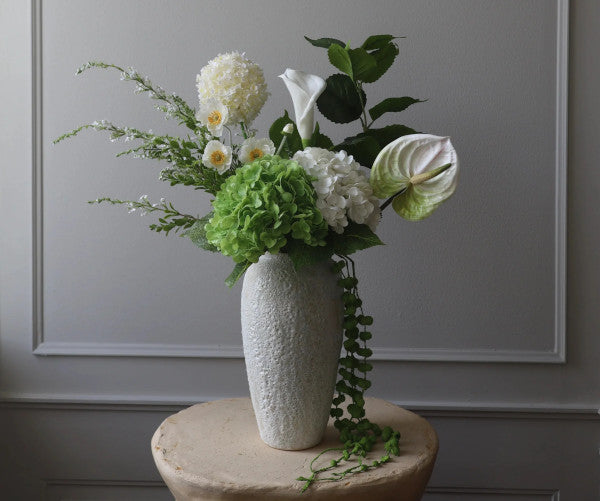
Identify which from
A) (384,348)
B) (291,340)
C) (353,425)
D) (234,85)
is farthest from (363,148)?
(384,348)

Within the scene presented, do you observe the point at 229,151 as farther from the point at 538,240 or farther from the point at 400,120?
the point at 538,240

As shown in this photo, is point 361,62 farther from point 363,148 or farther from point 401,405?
point 401,405

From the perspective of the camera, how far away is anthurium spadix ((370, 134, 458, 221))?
1.09m

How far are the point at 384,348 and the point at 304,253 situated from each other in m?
0.69

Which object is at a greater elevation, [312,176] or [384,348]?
[312,176]

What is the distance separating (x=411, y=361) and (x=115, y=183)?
2.92 ft

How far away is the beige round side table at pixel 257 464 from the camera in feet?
3.53

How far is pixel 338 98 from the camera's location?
1.24m

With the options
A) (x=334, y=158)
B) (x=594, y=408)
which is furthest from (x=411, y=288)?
(x=334, y=158)

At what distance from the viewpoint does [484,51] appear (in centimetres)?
165

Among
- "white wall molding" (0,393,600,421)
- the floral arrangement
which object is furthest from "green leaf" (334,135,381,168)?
"white wall molding" (0,393,600,421)

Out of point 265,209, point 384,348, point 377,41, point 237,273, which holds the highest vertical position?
point 377,41

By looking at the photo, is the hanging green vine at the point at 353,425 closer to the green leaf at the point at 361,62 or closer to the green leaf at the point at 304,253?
the green leaf at the point at 304,253

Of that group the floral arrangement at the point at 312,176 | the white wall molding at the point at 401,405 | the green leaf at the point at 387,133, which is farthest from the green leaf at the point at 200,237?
the white wall molding at the point at 401,405
